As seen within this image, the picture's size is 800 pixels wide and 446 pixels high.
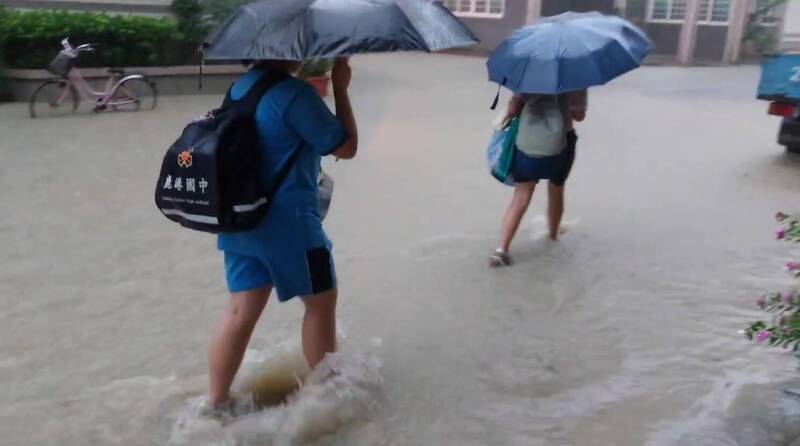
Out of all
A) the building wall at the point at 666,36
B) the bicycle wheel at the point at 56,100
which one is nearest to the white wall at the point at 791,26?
the building wall at the point at 666,36

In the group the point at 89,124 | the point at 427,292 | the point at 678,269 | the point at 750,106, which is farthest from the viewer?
the point at 750,106

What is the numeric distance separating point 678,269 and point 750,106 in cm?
942

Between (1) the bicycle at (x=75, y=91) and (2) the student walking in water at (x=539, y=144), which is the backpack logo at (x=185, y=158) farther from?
(1) the bicycle at (x=75, y=91)

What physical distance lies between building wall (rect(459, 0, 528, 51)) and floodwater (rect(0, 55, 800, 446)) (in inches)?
589

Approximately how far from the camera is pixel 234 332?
3.21 m

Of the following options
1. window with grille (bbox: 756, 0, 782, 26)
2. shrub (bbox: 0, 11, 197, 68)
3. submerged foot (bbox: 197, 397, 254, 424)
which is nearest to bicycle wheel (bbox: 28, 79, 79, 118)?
shrub (bbox: 0, 11, 197, 68)

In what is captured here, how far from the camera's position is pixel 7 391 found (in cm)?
360

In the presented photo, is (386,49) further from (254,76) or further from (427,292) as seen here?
(427,292)

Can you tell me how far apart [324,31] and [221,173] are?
24.2 inches

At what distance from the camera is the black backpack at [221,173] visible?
2.83 m

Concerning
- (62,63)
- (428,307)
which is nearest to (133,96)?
(62,63)

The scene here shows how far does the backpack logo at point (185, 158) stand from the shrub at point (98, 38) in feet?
30.9

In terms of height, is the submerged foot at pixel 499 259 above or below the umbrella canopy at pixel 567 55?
below

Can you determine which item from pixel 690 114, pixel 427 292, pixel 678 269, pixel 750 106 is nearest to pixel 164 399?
pixel 427 292
